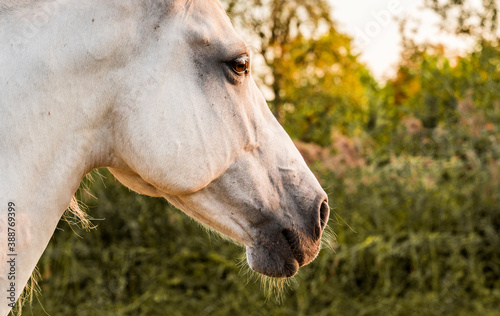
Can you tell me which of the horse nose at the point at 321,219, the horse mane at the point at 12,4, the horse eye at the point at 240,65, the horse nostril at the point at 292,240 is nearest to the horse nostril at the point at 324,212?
the horse nose at the point at 321,219

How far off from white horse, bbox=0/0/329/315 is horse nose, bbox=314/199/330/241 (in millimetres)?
18

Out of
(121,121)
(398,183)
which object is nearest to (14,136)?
(121,121)

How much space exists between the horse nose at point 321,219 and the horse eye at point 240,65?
1.60 feet

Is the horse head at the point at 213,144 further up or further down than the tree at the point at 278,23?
further up

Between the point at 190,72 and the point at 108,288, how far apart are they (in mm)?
3695

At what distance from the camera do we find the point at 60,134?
1.27 metres

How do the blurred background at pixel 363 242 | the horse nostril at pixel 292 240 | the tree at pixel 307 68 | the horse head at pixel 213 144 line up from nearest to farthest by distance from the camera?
the horse head at pixel 213 144, the horse nostril at pixel 292 240, the blurred background at pixel 363 242, the tree at pixel 307 68

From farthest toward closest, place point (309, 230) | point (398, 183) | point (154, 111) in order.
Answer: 1. point (398, 183)
2. point (309, 230)
3. point (154, 111)

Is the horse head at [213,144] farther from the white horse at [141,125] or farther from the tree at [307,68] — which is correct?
the tree at [307,68]

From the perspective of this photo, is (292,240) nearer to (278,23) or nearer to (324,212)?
(324,212)

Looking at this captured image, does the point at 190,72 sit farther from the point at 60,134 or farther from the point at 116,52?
the point at 60,134

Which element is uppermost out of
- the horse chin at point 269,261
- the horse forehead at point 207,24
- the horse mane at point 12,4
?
the horse mane at point 12,4

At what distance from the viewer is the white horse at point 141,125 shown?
124 centimetres

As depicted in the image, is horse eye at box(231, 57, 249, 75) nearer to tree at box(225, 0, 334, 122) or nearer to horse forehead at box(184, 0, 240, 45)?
horse forehead at box(184, 0, 240, 45)
